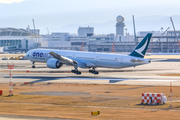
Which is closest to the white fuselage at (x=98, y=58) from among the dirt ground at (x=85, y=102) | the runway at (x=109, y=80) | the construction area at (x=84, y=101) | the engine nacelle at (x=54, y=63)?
the runway at (x=109, y=80)

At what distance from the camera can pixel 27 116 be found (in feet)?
86.2

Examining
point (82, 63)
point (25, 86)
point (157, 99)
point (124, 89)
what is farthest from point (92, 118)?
point (82, 63)

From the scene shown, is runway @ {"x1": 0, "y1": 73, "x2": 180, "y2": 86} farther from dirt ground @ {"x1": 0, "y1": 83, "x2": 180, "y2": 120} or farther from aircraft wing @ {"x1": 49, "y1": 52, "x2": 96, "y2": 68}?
dirt ground @ {"x1": 0, "y1": 83, "x2": 180, "y2": 120}

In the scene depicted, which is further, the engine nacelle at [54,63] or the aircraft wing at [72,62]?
the engine nacelle at [54,63]

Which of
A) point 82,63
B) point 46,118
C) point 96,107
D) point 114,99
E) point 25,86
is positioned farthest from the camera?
point 82,63

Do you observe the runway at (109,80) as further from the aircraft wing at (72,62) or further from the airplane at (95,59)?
the aircraft wing at (72,62)

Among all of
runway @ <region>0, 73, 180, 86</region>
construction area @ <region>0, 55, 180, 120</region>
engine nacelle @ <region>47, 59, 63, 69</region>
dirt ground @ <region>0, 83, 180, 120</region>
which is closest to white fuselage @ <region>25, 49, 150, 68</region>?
runway @ <region>0, 73, 180, 86</region>

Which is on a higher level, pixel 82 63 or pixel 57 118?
pixel 82 63

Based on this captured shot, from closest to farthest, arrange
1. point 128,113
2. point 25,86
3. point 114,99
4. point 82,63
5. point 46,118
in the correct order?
1. point 46,118
2. point 128,113
3. point 114,99
4. point 25,86
5. point 82,63

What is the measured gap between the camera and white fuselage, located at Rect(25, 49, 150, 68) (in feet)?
179

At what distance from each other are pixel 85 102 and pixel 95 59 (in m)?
25.4

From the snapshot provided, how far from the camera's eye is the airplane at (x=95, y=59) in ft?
179

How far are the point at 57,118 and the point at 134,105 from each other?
364 inches

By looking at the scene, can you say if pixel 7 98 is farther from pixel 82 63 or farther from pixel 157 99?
pixel 82 63
